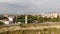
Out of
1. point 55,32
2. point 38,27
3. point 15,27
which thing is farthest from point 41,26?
point 15,27

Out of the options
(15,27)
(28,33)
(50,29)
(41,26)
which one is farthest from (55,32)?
(15,27)

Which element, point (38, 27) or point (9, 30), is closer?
point (9, 30)

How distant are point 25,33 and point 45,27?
0.90 m

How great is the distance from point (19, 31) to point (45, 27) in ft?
3.64

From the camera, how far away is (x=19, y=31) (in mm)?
5883

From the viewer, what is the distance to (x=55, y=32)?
6.12 metres

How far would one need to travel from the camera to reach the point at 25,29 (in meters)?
6.04

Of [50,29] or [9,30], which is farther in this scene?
[50,29]

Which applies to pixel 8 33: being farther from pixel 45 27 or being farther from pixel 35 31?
pixel 45 27

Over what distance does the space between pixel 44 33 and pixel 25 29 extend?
0.76 meters

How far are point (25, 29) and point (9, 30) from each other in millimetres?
655

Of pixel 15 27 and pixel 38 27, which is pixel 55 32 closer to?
pixel 38 27

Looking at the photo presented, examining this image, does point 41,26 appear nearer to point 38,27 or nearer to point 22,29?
point 38,27

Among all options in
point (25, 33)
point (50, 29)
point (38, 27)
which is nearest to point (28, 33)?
point (25, 33)
